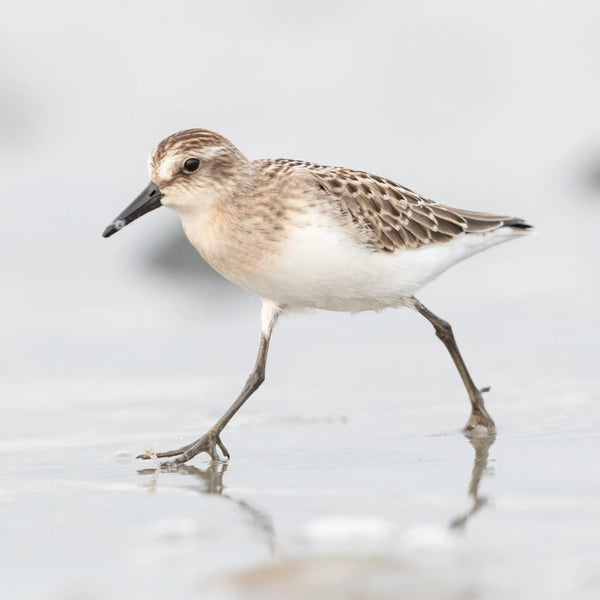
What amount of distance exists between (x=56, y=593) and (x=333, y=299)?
3.21 metres

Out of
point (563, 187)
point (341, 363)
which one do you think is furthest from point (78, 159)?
point (341, 363)

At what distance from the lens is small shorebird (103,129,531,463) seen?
7.59 metres

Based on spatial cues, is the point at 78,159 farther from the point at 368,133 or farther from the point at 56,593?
the point at 56,593

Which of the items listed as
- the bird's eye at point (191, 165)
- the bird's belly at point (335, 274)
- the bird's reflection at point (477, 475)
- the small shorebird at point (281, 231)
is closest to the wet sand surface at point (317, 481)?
the bird's reflection at point (477, 475)

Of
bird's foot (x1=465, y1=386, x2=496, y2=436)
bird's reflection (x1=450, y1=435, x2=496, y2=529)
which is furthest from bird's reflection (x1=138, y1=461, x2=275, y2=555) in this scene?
bird's foot (x1=465, y1=386, x2=496, y2=436)

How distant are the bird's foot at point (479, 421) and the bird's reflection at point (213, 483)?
1531mm

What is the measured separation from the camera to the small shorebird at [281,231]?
7594mm

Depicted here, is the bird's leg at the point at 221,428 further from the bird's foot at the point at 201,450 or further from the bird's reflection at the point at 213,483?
the bird's reflection at the point at 213,483

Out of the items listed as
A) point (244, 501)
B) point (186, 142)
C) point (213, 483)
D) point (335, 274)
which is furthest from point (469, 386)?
point (244, 501)

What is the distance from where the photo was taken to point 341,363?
10188mm

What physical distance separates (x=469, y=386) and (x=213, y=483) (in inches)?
85.4

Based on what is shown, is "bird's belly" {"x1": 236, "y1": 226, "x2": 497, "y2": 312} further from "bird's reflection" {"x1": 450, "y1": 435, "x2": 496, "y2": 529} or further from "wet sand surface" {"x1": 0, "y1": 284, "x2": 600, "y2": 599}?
"bird's reflection" {"x1": 450, "y1": 435, "x2": 496, "y2": 529}

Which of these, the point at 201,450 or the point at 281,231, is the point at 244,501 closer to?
the point at 201,450

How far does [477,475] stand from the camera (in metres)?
6.71
